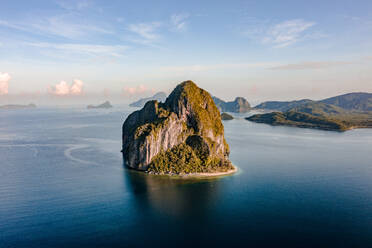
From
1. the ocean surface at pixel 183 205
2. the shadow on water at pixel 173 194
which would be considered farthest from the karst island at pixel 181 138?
the ocean surface at pixel 183 205

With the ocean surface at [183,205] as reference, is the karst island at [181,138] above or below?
above

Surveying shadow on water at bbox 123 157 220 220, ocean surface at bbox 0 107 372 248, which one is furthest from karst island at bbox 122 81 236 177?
ocean surface at bbox 0 107 372 248

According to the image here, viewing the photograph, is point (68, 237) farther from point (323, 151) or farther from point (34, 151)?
point (323, 151)

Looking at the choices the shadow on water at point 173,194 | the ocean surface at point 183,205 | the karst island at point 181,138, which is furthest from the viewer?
the karst island at point 181,138

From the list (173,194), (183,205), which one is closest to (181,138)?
(173,194)

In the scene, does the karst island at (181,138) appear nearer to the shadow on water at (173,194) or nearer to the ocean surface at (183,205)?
the shadow on water at (173,194)

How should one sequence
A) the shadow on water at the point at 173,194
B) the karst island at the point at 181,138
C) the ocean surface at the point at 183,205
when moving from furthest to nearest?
the karst island at the point at 181,138 < the shadow on water at the point at 173,194 < the ocean surface at the point at 183,205
